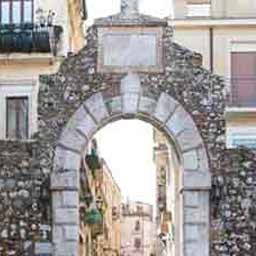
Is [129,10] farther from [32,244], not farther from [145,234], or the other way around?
[145,234]

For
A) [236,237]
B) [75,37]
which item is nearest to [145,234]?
[75,37]

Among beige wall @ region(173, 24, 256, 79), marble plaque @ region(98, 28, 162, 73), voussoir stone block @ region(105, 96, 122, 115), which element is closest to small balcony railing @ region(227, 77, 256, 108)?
beige wall @ region(173, 24, 256, 79)

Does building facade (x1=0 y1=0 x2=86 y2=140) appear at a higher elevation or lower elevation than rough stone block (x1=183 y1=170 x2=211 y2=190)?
higher

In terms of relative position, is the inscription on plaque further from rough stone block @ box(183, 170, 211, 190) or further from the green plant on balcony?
the green plant on balcony

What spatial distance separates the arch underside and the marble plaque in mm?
361

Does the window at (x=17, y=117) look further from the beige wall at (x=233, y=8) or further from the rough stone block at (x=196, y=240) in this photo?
the rough stone block at (x=196, y=240)

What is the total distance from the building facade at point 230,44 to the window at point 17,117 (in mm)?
4776

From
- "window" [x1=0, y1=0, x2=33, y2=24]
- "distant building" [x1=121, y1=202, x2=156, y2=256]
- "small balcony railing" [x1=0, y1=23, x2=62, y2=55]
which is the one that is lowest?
"distant building" [x1=121, y1=202, x2=156, y2=256]

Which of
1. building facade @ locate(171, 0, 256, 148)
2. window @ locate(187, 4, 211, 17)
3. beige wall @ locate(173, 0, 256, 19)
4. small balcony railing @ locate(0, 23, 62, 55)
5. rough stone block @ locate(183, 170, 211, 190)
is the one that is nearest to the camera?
rough stone block @ locate(183, 170, 211, 190)

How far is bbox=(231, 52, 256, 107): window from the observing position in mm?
30000

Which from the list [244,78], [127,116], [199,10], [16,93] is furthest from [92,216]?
[127,116]

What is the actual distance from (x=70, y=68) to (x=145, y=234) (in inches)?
A: 3344

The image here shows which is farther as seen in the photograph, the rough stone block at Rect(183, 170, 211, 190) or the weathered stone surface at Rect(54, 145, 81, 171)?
the weathered stone surface at Rect(54, 145, 81, 171)

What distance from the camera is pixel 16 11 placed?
93.0ft
